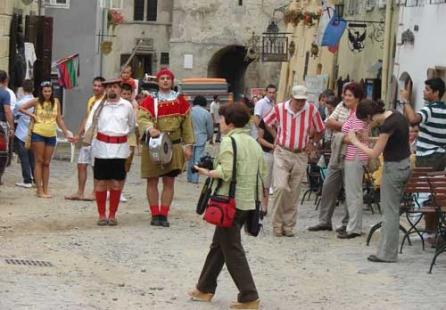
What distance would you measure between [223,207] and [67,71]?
2106 centimetres

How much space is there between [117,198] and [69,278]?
10.9 feet

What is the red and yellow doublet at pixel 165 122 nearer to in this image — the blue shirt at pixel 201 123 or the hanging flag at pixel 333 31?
the blue shirt at pixel 201 123

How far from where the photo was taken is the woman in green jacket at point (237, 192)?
8.61m

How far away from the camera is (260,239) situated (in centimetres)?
1237

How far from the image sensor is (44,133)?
15.5 m

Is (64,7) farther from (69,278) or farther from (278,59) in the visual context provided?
(69,278)

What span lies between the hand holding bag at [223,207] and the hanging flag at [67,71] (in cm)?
2070

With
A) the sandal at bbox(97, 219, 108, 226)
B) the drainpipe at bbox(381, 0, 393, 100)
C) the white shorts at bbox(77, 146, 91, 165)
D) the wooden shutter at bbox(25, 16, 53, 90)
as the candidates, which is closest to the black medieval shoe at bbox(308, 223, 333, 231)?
the sandal at bbox(97, 219, 108, 226)

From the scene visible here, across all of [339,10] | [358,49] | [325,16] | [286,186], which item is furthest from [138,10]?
[286,186]

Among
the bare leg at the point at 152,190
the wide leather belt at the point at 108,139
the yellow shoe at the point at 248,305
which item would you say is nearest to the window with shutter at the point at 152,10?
the wide leather belt at the point at 108,139

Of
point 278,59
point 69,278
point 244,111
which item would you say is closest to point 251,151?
point 244,111

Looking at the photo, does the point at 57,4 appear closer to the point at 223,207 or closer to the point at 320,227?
the point at 320,227

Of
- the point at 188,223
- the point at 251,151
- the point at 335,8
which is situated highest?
the point at 335,8

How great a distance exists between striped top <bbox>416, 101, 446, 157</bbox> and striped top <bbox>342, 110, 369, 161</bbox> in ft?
2.65
